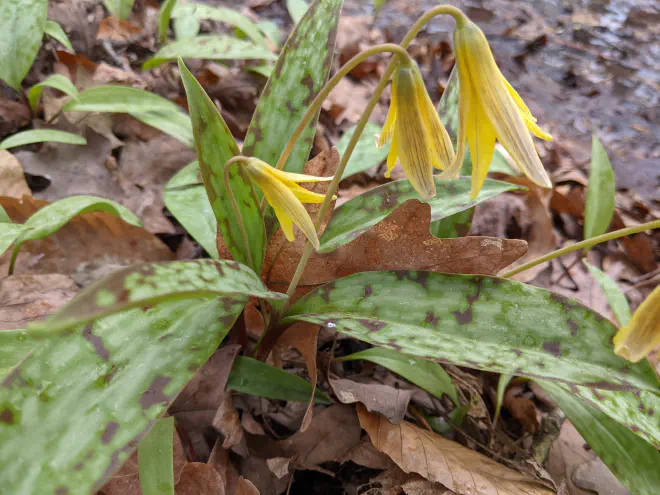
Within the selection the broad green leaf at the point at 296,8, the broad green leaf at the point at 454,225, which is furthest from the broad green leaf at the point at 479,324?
the broad green leaf at the point at 296,8

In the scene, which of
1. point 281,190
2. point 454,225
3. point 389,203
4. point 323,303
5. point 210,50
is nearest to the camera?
point 281,190

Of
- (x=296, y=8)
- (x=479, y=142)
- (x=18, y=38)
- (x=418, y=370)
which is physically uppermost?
(x=18, y=38)

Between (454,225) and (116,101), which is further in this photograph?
(116,101)

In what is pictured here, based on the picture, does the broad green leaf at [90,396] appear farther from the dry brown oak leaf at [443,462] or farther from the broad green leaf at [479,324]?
the dry brown oak leaf at [443,462]

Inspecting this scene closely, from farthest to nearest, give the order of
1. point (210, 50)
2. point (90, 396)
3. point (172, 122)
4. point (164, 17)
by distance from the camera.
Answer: point (164, 17) → point (210, 50) → point (172, 122) → point (90, 396)

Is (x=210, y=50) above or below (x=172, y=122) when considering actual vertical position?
A: above

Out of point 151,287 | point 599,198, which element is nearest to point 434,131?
point 151,287

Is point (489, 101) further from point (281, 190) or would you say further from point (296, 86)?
point (296, 86)
